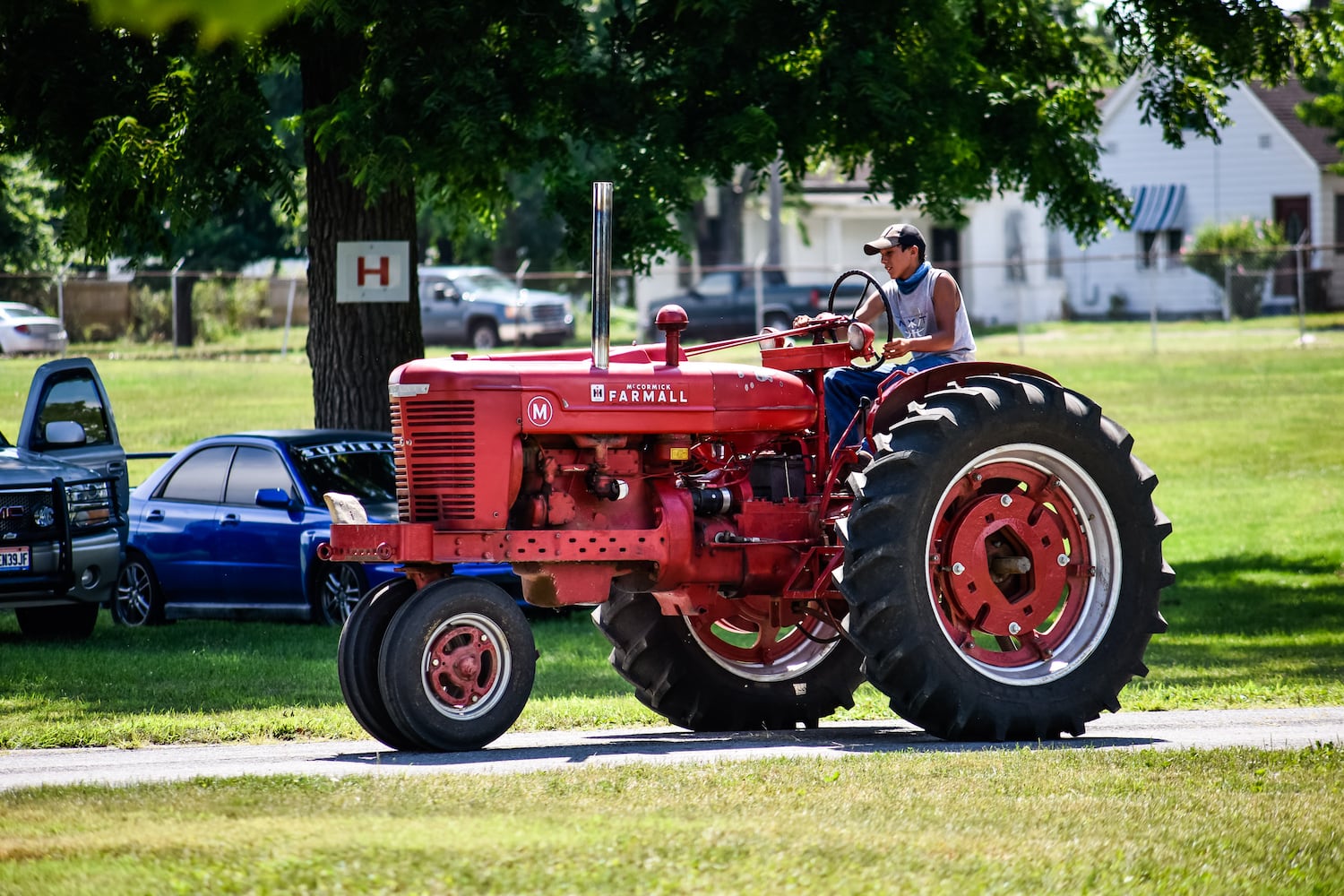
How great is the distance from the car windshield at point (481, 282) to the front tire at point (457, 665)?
32592 millimetres

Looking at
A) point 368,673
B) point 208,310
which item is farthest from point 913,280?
point 208,310

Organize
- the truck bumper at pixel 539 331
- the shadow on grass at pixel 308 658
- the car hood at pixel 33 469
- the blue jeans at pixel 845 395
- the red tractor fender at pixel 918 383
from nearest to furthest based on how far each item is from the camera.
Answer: the red tractor fender at pixel 918 383 < the blue jeans at pixel 845 395 < the shadow on grass at pixel 308 658 < the car hood at pixel 33 469 < the truck bumper at pixel 539 331

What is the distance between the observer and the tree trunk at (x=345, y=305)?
50.2 ft

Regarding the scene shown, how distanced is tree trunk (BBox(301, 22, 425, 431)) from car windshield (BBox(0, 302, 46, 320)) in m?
11.2

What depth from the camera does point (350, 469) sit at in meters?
A: 14.8

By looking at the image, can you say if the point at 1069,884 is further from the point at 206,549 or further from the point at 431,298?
the point at 431,298

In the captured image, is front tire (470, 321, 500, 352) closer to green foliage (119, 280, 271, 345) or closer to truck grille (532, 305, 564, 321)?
truck grille (532, 305, 564, 321)

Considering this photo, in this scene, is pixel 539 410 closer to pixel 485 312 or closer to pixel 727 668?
pixel 727 668

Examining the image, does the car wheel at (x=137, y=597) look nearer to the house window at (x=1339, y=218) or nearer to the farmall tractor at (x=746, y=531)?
the farmall tractor at (x=746, y=531)

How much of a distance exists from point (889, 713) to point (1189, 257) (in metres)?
36.5

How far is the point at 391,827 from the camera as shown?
605 centimetres

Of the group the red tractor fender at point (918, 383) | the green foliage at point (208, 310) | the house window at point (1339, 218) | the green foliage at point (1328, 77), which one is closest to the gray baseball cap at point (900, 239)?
the red tractor fender at point (918, 383)

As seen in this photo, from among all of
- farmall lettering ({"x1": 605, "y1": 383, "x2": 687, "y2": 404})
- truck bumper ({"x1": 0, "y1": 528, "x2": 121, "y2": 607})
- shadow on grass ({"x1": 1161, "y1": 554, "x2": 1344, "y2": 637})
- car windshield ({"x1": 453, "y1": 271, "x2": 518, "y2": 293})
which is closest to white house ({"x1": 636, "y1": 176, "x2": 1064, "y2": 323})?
car windshield ({"x1": 453, "y1": 271, "x2": 518, "y2": 293})

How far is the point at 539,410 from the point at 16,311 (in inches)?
771
